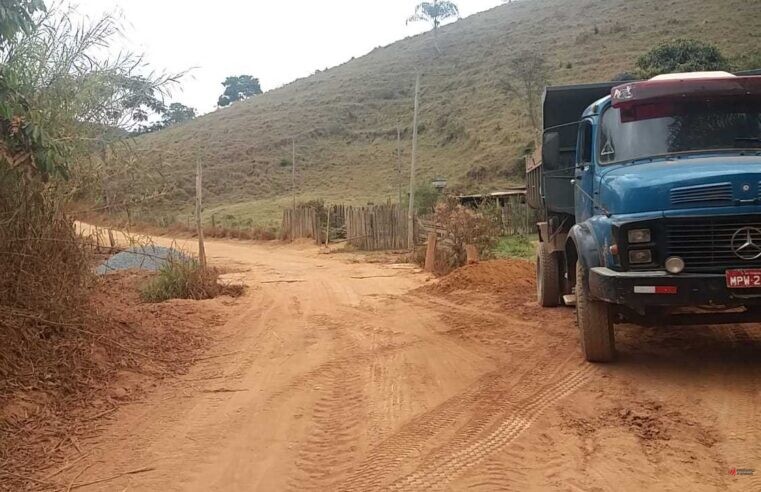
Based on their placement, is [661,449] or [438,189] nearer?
[661,449]

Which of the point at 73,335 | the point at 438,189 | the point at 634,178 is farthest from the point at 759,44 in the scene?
the point at 73,335

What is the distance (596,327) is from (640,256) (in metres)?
0.98

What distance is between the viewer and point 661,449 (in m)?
4.35

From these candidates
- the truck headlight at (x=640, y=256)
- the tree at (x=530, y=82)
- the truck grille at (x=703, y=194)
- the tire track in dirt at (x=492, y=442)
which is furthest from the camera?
the tree at (x=530, y=82)

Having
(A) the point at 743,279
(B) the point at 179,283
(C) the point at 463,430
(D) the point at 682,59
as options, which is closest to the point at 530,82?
(D) the point at 682,59

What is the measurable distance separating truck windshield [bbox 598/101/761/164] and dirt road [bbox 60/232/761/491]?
2028mm

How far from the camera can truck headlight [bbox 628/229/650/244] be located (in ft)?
18.4

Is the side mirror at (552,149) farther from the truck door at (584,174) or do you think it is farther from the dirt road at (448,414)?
the dirt road at (448,414)

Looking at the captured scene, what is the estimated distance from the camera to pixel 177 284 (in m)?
11.3

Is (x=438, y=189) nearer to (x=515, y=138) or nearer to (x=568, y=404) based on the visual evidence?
(x=515, y=138)

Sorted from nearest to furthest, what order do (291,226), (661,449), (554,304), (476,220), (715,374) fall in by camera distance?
(661,449)
(715,374)
(554,304)
(476,220)
(291,226)

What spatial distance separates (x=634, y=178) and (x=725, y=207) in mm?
786

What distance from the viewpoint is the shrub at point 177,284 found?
11.2 metres

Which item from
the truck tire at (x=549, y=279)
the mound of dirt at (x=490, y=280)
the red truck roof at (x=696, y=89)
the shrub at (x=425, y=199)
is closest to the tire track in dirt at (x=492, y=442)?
the red truck roof at (x=696, y=89)
